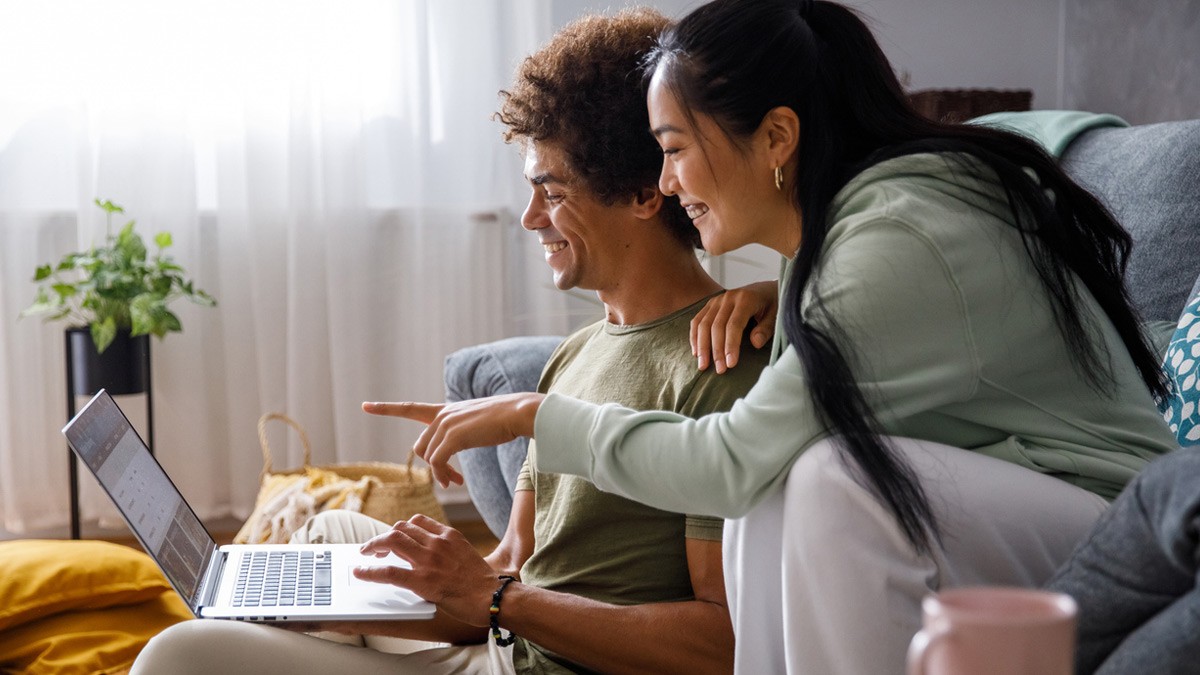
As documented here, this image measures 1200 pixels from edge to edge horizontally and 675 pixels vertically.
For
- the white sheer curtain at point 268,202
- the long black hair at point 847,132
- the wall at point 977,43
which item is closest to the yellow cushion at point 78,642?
the white sheer curtain at point 268,202

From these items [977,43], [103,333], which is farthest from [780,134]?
[977,43]

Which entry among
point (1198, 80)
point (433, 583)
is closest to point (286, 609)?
point (433, 583)

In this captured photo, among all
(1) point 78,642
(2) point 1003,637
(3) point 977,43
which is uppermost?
(3) point 977,43

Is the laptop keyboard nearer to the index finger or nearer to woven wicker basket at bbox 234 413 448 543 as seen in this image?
the index finger

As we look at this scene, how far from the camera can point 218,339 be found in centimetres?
300

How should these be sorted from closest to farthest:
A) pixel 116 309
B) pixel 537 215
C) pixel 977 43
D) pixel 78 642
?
pixel 537 215, pixel 78 642, pixel 116 309, pixel 977 43

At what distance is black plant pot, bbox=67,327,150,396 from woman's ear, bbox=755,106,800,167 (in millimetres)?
2082

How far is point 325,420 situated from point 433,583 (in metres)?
1.99

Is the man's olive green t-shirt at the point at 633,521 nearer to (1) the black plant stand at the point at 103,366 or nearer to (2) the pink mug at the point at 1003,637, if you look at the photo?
(2) the pink mug at the point at 1003,637

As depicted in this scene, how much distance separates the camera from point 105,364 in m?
2.60

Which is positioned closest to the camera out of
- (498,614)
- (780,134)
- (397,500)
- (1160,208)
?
(780,134)

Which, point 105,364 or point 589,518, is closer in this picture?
point 589,518

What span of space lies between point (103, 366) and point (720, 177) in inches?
80.9

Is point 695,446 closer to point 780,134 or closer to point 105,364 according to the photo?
point 780,134
